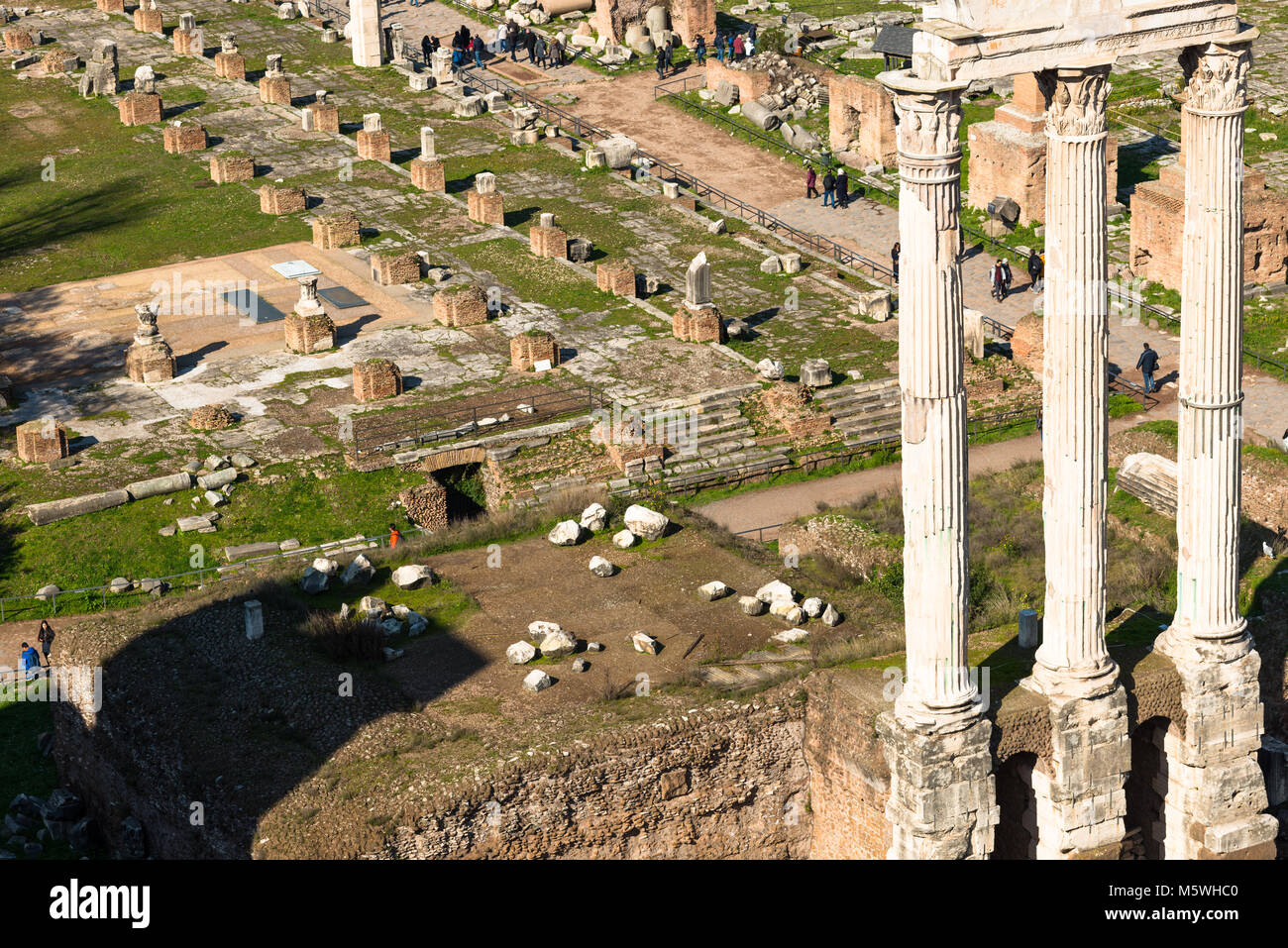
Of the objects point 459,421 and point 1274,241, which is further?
point 1274,241

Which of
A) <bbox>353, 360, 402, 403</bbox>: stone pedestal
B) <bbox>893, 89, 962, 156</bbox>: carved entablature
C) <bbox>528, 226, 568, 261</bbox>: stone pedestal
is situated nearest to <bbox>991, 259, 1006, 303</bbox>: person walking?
<bbox>528, 226, 568, 261</bbox>: stone pedestal

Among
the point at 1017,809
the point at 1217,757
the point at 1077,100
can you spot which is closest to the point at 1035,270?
the point at 1217,757

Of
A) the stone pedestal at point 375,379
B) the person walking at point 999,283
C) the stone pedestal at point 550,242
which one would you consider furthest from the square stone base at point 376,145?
the person walking at point 999,283

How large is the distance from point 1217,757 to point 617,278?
79.1 ft

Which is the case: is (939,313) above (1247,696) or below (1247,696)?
above

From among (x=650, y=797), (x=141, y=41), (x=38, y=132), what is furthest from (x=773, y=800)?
(x=141, y=41)

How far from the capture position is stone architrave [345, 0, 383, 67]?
65.2 meters

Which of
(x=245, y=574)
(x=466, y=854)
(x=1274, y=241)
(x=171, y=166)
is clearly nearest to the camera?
(x=466, y=854)

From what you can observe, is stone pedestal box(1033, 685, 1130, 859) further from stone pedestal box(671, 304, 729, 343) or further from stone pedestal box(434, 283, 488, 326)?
stone pedestal box(434, 283, 488, 326)

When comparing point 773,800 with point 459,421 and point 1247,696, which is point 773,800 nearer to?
point 1247,696

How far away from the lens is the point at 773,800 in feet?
97.5

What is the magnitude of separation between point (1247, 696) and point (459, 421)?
62.5 ft

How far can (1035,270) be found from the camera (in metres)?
50.3

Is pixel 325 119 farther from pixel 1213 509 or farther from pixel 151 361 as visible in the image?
pixel 1213 509
